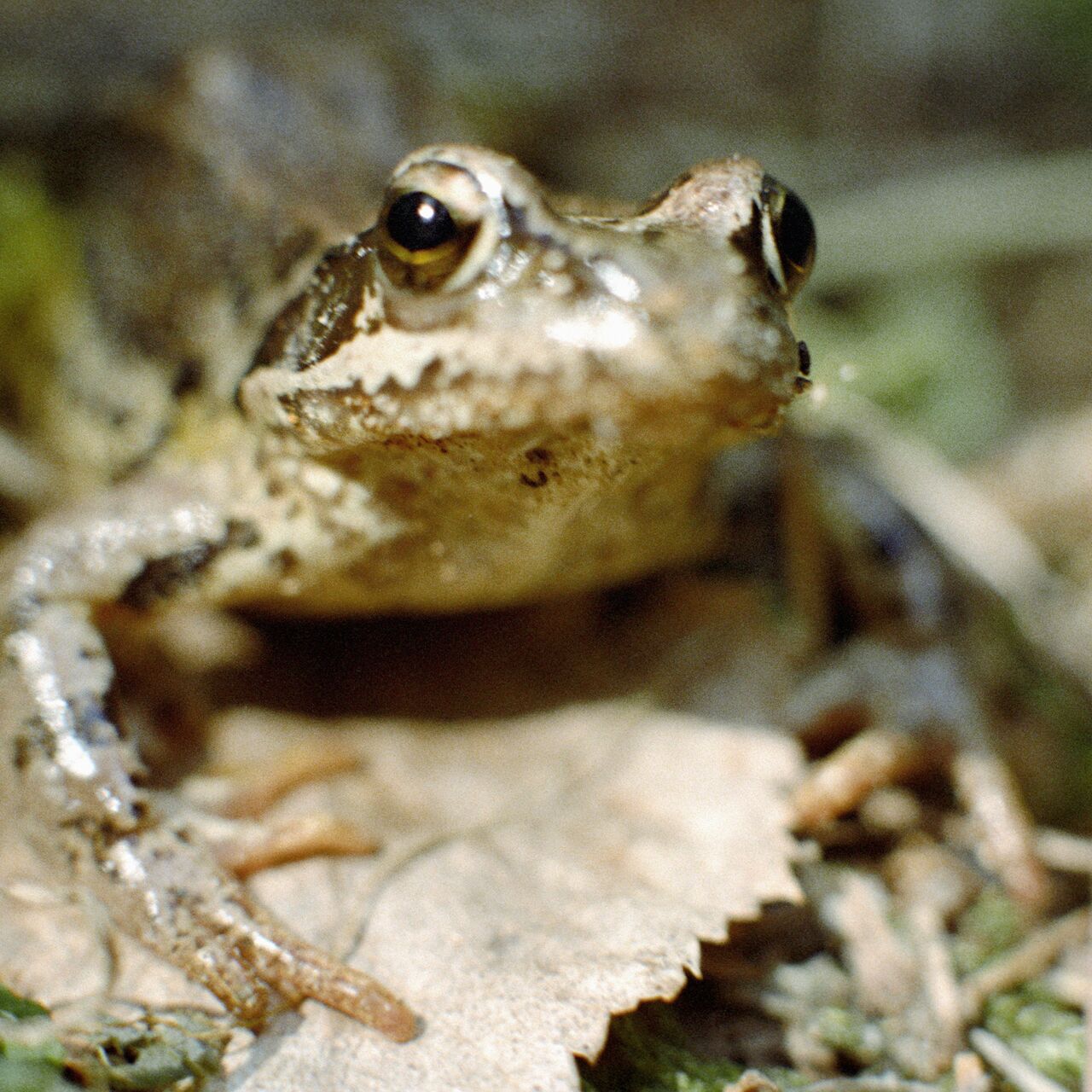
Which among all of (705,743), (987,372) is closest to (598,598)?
(705,743)

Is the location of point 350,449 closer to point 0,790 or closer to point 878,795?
point 0,790

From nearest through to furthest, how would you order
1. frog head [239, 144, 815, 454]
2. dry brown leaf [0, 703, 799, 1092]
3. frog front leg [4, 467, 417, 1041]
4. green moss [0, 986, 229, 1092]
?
green moss [0, 986, 229, 1092]
frog head [239, 144, 815, 454]
dry brown leaf [0, 703, 799, 1092]
frog front leg [4, 467, 417, 1041]

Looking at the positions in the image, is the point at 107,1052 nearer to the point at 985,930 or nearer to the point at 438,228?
the point at 438,228

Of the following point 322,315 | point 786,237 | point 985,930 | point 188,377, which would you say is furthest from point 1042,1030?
point 188,377

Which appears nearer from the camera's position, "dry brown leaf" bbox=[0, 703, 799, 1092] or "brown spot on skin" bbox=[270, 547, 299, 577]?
"dry brown leaf" bbox=[0, 703, 799, 1092]

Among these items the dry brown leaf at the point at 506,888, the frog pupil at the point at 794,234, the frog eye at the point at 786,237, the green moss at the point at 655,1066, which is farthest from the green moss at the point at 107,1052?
the frog pupil at the point at 794,234

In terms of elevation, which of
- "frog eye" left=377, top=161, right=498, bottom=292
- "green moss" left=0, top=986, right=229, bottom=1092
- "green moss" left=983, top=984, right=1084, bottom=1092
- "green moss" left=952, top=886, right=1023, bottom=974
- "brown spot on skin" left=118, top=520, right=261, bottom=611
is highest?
"frog eye" left=377, top=161, right=498, bottom=292

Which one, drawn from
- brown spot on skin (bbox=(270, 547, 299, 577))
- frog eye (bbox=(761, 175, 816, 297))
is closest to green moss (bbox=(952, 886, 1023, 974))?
frog eye (bbox=(761, 175, 816, 297))

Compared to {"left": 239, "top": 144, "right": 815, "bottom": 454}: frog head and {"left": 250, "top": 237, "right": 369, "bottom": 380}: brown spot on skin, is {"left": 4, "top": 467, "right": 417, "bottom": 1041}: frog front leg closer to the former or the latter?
{"left": 250, "top": 237, "right": 369, "bottom": 380}: brown spot on skin
